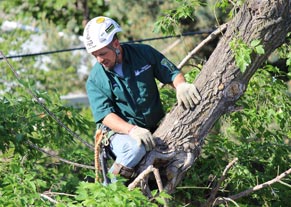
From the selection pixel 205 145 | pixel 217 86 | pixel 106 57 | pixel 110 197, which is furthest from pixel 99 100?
pixel 205 145

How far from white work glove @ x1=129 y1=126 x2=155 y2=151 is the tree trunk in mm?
128

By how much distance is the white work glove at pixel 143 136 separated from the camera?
5.02 m

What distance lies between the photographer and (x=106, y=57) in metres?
5.18

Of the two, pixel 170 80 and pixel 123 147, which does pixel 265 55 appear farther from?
pixel 123 147

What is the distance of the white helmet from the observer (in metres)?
5.12

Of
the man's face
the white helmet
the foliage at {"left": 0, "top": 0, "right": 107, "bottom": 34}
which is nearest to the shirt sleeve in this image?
the man's face

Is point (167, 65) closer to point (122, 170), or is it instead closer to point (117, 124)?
point (117, 124)

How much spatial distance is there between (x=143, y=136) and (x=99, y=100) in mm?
430

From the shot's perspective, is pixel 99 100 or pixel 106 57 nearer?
pixel 106 57

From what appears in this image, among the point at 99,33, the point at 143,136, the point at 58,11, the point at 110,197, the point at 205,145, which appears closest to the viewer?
the point at 110,197

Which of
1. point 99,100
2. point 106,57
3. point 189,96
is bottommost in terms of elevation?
point 99,100

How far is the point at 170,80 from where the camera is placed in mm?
5320

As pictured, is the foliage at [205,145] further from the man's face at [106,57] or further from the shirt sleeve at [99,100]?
the man's face at [106,57]

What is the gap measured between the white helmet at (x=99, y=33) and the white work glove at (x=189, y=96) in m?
0.55
